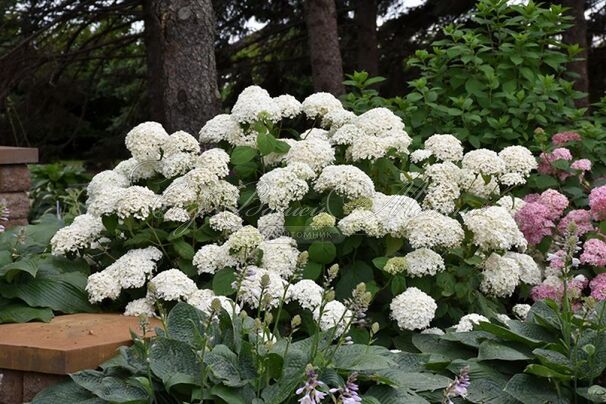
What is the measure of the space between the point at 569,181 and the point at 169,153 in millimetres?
2033

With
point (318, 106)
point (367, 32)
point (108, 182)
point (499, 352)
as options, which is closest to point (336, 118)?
point (318, 106)

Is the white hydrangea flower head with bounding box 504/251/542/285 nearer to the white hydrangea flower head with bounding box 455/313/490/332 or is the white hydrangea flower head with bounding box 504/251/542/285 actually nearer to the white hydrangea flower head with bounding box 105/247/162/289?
the white hydrangea flower head with bounding box 455/313/490/332

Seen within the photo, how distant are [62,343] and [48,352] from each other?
3.0 inches

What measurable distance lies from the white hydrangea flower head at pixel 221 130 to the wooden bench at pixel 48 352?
3.36 ft

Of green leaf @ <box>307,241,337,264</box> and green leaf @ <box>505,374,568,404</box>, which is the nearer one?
green leaf @ <box>505,374,568,404</box>

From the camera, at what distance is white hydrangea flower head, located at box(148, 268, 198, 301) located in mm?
2832

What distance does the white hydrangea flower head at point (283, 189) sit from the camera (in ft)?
10.2

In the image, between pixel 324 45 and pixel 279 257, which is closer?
pixel 279 257

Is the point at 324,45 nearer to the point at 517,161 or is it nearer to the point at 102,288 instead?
the point at 517,161

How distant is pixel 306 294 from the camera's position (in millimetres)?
2746

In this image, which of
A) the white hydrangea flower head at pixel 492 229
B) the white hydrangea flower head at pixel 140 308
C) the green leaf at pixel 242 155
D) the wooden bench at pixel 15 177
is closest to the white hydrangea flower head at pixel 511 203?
the white hydrangea flower head at pixel 492 229

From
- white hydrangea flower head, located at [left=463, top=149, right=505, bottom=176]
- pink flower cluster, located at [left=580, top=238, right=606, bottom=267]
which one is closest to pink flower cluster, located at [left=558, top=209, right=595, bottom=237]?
pink flower cluster, located at [left=580, top=238, right=606, bottom=267]

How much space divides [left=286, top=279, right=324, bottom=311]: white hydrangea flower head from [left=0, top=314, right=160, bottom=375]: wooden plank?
48 centimetres

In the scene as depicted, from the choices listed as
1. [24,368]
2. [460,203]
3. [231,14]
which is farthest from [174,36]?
[231,14]
